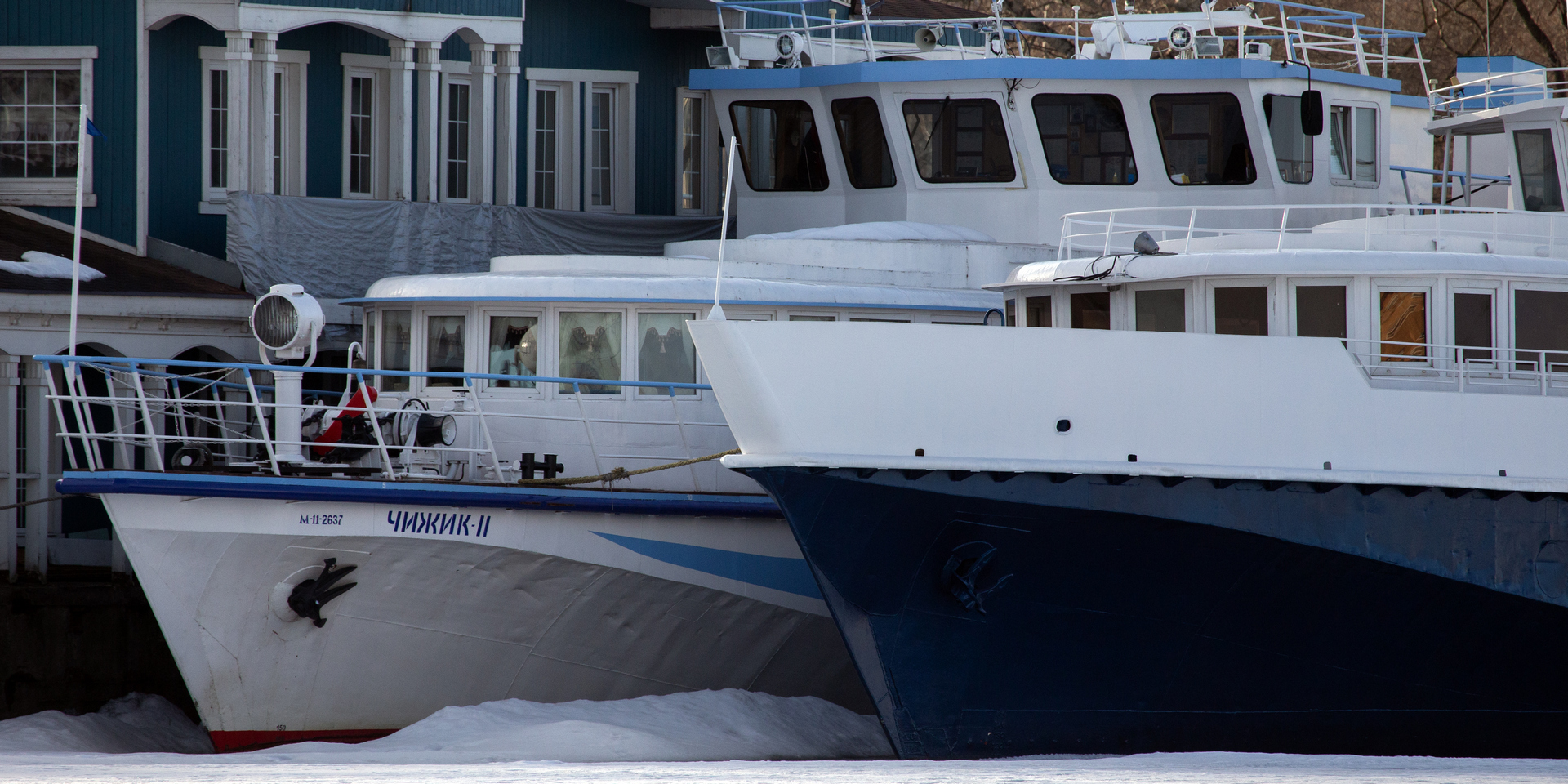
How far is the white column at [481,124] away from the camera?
1631 cm

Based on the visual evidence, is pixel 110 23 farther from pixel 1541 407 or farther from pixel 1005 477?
pixel 1541 407

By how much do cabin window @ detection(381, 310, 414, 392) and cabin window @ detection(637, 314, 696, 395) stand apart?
1.83 metres

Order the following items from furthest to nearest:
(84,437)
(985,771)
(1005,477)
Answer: (84,437)
(1005,477)
(985,771)

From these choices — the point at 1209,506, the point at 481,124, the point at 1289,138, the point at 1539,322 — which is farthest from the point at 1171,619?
the point at 481,124

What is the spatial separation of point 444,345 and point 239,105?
180 inches

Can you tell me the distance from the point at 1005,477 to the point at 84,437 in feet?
19.1

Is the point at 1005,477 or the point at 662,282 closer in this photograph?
the point at 1005,477

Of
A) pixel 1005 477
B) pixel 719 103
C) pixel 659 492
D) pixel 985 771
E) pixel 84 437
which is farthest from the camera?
pixel 719 103

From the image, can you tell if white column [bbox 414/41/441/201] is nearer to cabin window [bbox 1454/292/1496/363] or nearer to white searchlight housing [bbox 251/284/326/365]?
white searchlight housing [bbox 251/284/326/365]

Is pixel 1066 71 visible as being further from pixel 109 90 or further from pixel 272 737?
pixel 109 90

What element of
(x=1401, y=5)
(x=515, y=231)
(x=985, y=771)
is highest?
(x=1401, y=5)

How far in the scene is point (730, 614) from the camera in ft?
39.0

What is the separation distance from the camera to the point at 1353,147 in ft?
49.0

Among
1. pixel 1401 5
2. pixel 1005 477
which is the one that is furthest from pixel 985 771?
pixel 1401 5
